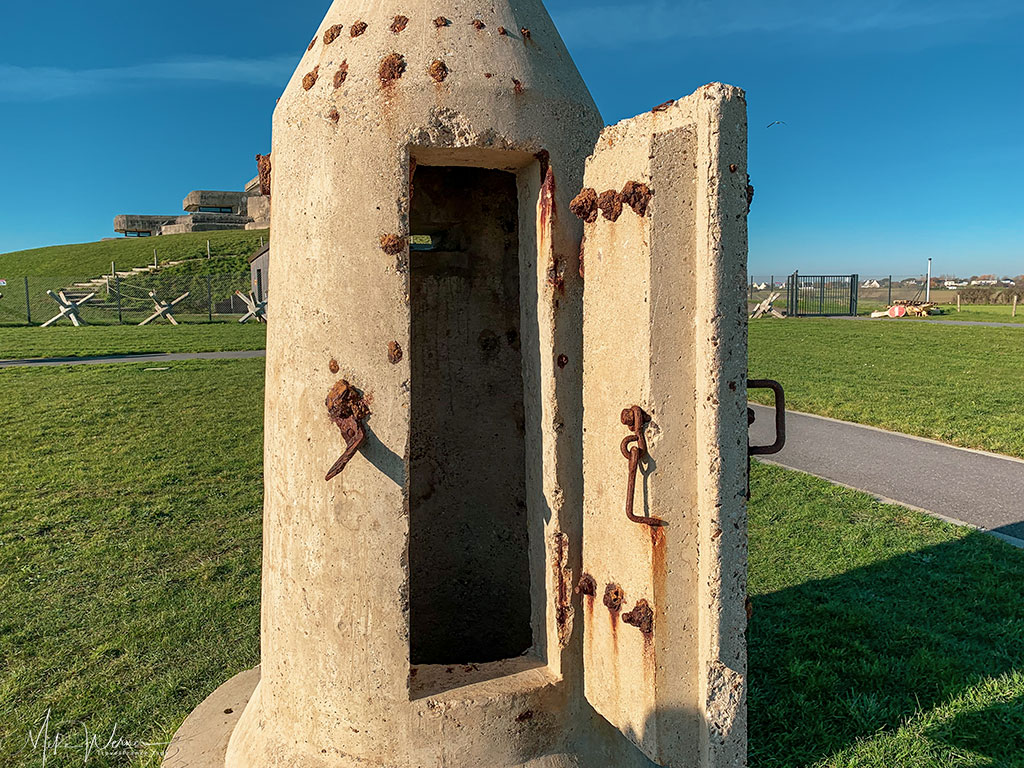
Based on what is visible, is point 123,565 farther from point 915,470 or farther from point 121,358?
point 121,358

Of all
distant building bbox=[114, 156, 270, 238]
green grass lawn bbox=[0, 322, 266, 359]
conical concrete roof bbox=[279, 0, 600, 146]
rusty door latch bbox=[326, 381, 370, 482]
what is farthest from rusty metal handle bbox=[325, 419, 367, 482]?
distant building bbox=[114, 156, 270, 238]

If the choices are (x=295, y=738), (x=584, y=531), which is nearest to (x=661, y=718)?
(x=584, y=531)

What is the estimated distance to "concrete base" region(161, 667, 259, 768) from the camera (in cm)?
309

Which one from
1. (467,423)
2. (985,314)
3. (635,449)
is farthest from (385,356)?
(985,314)

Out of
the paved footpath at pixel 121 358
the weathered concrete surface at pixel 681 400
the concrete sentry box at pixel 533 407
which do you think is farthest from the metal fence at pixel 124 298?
the weathered concrete surface at pixel 681 400

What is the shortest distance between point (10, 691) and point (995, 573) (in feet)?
Answer: 21.0

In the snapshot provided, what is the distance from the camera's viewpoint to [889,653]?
4.41 meters

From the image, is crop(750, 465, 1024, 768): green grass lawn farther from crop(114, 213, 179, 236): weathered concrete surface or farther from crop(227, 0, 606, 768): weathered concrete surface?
crop(114, 213, 179, 236): weathered concrete surface

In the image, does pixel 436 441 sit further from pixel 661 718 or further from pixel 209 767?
pixel 661 718

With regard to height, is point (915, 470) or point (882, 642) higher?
point (915, 470)

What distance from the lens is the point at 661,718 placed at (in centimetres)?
203

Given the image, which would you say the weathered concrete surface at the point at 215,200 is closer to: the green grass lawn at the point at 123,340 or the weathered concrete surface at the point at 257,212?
the weathered concrete surface at the point at 257,212

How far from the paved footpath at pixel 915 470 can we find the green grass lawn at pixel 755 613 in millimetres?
457

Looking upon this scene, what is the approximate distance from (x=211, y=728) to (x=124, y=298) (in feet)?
107
